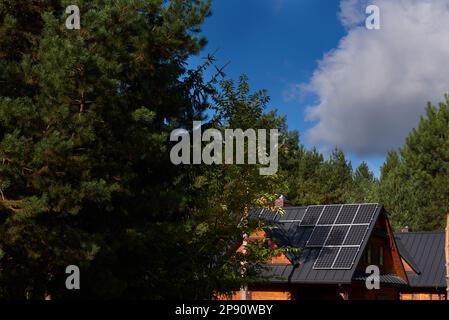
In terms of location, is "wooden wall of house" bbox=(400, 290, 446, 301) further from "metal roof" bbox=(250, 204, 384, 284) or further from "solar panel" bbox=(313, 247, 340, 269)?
"solar panel" bbox=(313, 247, 340, 269)

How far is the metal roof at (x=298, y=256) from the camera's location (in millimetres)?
26500

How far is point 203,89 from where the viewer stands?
17.1 metres

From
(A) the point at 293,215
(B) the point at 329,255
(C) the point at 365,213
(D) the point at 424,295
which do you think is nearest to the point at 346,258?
(B) the point at 329,255

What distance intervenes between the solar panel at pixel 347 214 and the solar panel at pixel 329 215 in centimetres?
23

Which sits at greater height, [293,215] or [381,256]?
[293,215]

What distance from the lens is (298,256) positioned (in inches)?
1121

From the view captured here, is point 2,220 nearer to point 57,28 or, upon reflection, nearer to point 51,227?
point 51,227

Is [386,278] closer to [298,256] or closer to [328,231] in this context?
[328,231]

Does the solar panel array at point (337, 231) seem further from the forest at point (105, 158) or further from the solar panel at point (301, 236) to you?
the forest at point (105, 158)

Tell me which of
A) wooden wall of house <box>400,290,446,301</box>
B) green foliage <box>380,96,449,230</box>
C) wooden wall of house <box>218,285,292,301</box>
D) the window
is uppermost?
green foliage <box>380,96,449,230</box>

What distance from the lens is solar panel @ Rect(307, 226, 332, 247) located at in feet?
94.0

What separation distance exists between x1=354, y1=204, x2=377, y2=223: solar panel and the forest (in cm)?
1109

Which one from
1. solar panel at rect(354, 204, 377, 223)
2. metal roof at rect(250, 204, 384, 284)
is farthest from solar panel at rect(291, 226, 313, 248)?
solar panel at rect(354, 204, 377, 223)

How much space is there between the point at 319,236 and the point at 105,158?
61.2 feet
